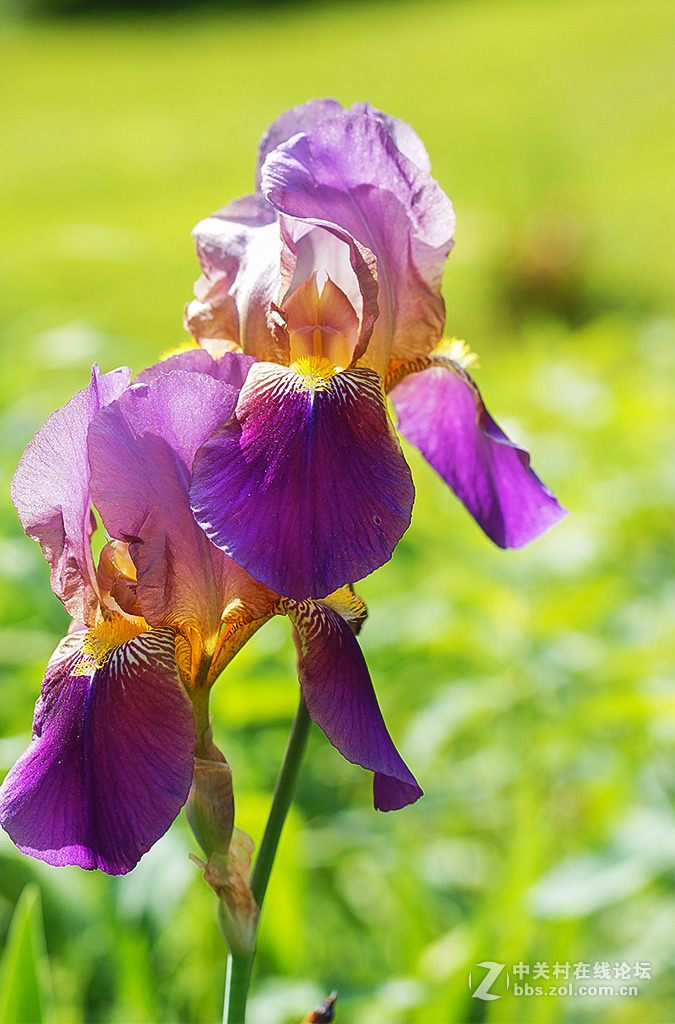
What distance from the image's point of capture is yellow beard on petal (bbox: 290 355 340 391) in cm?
83

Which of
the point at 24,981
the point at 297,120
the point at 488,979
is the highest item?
the point at 297,120

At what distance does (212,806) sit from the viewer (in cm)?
86

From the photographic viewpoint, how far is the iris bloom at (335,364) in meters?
0.75

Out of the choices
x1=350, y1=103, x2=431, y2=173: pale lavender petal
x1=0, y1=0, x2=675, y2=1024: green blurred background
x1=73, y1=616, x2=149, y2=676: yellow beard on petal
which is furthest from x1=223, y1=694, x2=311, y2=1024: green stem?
x1=350, y1=103, x2=431, y2=173: pale lavender petal

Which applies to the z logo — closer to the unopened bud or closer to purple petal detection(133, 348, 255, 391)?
the unopened bud

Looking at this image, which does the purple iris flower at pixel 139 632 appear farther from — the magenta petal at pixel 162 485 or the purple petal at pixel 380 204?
the purple petal at pixel 380 204

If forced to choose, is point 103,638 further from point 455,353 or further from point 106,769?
point 455,353

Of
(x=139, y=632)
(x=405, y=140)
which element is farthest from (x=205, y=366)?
(x=405, y=140)

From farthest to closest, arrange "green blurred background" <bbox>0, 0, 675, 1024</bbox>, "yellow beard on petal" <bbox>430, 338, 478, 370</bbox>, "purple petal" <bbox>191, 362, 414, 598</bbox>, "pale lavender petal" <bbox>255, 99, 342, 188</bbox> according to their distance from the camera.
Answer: "green blurred background" <bbox>0, 0, 675, 1024</bbox> → "yellow beard on petal" <bbox>430, 338, 478, 370</bbox> → "pale lavender petal" <bbox>255, 99, 342, 188</bbox> → "purple petal" <bbox>191, 362, 414, 598</bbox>

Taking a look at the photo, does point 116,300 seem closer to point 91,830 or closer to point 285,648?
point 285,648

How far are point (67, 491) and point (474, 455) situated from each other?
0.43 m

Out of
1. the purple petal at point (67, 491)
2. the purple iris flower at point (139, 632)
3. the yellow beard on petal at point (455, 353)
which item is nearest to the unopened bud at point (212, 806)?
the purple iris flower at point (139, 632)

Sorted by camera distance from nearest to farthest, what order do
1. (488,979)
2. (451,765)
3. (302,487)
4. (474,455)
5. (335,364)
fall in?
(302,487) < (335,364) < (474,455) < (488,979) < (451,765)

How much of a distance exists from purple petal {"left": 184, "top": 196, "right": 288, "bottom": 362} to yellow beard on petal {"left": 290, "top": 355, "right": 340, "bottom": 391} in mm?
29
